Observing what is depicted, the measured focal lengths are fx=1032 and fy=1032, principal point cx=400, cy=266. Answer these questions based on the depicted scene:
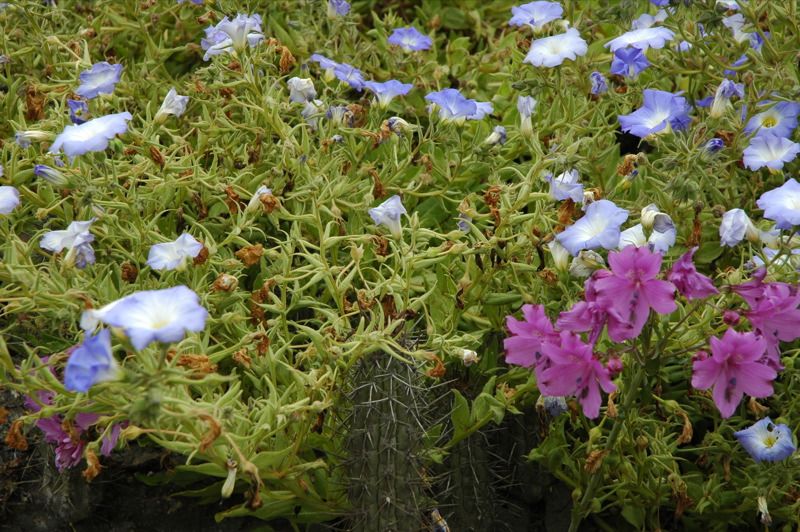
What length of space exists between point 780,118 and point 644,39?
1.23ft

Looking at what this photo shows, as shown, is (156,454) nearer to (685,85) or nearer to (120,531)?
(120,531)

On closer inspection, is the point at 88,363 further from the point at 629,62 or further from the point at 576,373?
the point at 629,62

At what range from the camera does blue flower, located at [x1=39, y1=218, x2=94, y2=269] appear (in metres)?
1.99

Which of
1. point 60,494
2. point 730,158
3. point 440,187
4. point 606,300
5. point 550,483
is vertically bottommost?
point 550,483

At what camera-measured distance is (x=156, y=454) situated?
230 cm

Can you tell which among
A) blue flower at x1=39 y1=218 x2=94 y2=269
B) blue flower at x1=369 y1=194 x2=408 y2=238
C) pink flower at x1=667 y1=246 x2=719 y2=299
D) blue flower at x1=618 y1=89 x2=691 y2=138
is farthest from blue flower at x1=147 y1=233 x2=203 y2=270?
blue flower at x1=618 y1=89 x2=691 y2=138

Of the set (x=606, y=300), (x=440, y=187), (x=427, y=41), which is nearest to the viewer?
(x=606, y=300)

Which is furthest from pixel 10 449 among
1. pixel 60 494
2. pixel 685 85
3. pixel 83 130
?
pixel 685 85

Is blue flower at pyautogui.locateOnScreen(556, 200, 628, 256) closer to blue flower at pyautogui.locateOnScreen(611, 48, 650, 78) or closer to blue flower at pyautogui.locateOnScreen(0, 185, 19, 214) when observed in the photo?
blue flower at pyautogui.locateOnScreen(611, 48, 650, 78)

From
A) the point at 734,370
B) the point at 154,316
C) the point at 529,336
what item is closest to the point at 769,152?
the point at 734,370

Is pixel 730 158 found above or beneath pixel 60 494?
above

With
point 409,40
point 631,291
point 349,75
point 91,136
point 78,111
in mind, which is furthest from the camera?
point 409,40

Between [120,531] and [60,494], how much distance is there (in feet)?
0.55

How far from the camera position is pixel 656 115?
2424mm
